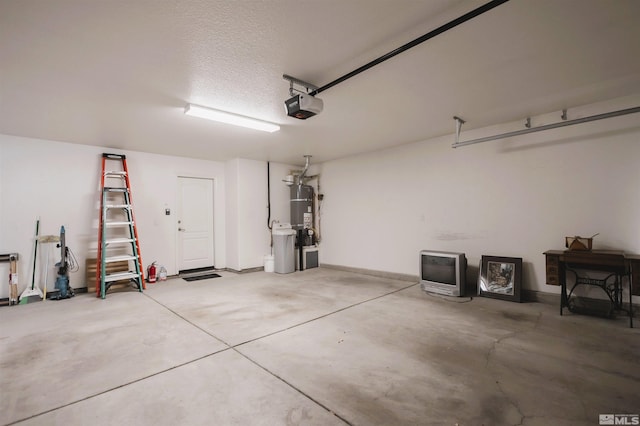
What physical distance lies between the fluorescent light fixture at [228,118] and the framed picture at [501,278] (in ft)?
12.7

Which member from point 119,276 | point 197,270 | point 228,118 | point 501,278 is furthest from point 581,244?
point 197,270

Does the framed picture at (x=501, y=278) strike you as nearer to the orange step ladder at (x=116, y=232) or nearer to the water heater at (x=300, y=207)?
the water heater at (x=300, y=207)

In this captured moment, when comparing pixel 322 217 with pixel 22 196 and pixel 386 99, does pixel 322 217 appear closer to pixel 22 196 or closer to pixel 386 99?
pixel 386 99

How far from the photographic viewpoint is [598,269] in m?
3.50

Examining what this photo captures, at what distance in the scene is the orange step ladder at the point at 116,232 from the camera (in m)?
4.69

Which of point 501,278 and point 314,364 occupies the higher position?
point 501,278

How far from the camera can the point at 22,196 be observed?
4.51 m

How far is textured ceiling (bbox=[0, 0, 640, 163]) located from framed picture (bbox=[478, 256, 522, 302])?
6.99ft

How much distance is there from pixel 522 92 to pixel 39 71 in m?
5.00

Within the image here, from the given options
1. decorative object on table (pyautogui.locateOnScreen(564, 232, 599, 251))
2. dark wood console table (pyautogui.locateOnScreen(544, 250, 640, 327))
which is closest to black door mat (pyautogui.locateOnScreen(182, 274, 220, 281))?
dark wood console table (pyautogui.locateOnScreen(544, 250, 640, 327))

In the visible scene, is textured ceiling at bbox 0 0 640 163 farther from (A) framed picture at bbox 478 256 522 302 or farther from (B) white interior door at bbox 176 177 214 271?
(B) white interior door at bbox 176 177 214 271

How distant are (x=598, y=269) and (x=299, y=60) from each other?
14.3 ft

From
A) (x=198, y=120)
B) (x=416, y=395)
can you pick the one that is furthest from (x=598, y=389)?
(x=198, y=120)

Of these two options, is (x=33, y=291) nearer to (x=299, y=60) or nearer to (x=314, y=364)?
(x=314, y=364)
